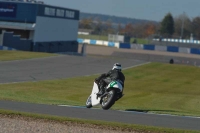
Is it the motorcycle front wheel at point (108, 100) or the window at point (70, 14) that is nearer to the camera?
the motorcycle front wheel at point (108, 100)

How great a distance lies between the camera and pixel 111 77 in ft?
62.1

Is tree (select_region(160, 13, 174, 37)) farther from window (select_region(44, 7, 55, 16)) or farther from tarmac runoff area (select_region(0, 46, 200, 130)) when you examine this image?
window (select_region(44, 7, 55, 16))

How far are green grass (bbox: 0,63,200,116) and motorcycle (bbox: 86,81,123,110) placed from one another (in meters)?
1.00

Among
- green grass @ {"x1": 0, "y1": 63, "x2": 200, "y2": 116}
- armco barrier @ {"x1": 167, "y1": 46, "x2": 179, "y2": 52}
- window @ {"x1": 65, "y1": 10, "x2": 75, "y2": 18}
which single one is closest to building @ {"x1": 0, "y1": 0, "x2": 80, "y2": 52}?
window @ {"x1": 65, "y1": 10, "x2": 75, "y2": 18}

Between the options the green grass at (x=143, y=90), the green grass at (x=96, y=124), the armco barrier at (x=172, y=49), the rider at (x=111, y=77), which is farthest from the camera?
the armco barrier at (x=172, y=49)

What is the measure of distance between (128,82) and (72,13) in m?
41.4

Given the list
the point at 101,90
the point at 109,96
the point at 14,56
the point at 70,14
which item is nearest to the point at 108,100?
the point at 109,96

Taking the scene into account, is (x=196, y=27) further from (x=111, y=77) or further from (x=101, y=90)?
(x=111, y=77)

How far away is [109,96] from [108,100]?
5.2 inches

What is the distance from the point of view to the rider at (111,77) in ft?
61.3

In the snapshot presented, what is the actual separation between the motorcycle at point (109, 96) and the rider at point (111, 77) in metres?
0.15

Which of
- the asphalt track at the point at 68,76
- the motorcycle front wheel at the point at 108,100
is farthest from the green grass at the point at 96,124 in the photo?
the motorcycle front wheel at the point at 108,100

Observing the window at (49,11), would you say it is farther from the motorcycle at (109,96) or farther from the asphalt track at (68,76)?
the motorcycle at (109,96)

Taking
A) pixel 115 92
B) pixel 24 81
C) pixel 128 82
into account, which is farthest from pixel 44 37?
pixel 115 92
